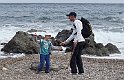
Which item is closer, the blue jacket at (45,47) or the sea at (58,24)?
the blue jacket at (45,47)

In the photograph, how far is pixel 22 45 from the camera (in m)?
19.1

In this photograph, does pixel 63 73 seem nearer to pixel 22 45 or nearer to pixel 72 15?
pixel 72 15

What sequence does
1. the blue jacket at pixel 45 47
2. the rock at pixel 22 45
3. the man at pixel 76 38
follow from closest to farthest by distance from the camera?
the man at pixel 76 38 < the blue jacket at pixel 45 47 < the rock at pixel 22 45

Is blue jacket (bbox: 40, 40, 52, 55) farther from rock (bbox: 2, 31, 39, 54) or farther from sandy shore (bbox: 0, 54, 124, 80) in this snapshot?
rock (bbox: 2, 31, 39, 54)

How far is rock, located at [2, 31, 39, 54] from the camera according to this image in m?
18.7

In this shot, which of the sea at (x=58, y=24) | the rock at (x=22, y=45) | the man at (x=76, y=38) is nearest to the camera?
the man at (x=76, y=38)

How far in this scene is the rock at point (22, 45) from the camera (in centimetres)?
1873

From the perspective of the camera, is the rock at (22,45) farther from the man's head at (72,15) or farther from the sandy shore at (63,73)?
the man's head at (72,15)

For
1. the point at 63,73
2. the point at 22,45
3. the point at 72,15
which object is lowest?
the point at 22,45

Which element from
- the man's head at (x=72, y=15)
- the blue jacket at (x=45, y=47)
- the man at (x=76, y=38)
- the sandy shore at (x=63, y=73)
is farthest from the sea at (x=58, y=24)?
the man's head at (x=72, y=15)

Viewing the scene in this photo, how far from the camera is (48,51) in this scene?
1206 cm

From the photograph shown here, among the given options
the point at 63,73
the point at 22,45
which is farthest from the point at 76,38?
the point at 22,45

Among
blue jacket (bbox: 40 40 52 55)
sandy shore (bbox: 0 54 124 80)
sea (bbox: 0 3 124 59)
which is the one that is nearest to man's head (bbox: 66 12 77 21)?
blue jacket (bbox: 40 40 52 55)

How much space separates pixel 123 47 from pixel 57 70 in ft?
33.1
